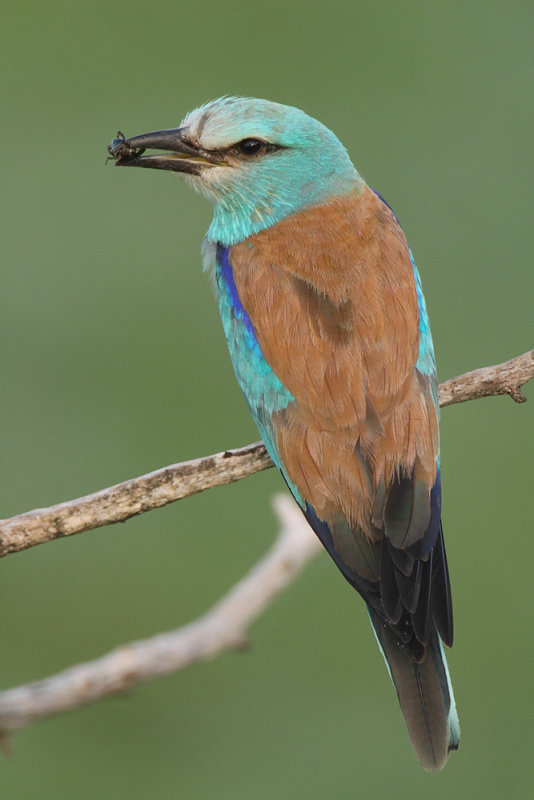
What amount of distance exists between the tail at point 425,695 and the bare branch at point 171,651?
1.15 ft

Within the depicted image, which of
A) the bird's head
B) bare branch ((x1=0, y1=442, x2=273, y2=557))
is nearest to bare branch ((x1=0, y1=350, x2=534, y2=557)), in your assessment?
bare branch ((x1=0, y1=442, x2=273, y2=557))

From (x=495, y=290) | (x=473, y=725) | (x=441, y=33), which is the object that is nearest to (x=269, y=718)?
(x=473, y=725)

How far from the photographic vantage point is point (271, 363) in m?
2.99

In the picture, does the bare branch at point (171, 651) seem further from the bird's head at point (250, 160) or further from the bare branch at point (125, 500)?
the bird's head at point (250, 160)

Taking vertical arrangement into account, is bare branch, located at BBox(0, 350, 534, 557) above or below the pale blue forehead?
below

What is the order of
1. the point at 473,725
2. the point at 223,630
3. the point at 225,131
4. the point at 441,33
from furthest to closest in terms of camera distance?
the point at 441,33 → the point at 473,725 → the point at 225,131 → the point at 223,630

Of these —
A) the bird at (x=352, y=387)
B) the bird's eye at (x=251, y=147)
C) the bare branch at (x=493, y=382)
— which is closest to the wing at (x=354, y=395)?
the bird at (x=352, y=387)

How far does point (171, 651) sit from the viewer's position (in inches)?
113

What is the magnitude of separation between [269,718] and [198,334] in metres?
1.59

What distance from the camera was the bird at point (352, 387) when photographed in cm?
281

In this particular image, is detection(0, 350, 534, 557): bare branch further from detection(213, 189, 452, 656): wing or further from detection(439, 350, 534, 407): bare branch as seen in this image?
detection(439, 350, 534, 407): bare branch

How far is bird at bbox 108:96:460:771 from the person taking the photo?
110 inches

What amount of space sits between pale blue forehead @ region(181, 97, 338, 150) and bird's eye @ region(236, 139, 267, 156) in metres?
0.03

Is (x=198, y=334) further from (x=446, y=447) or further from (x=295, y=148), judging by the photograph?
(x=295, y=148)
